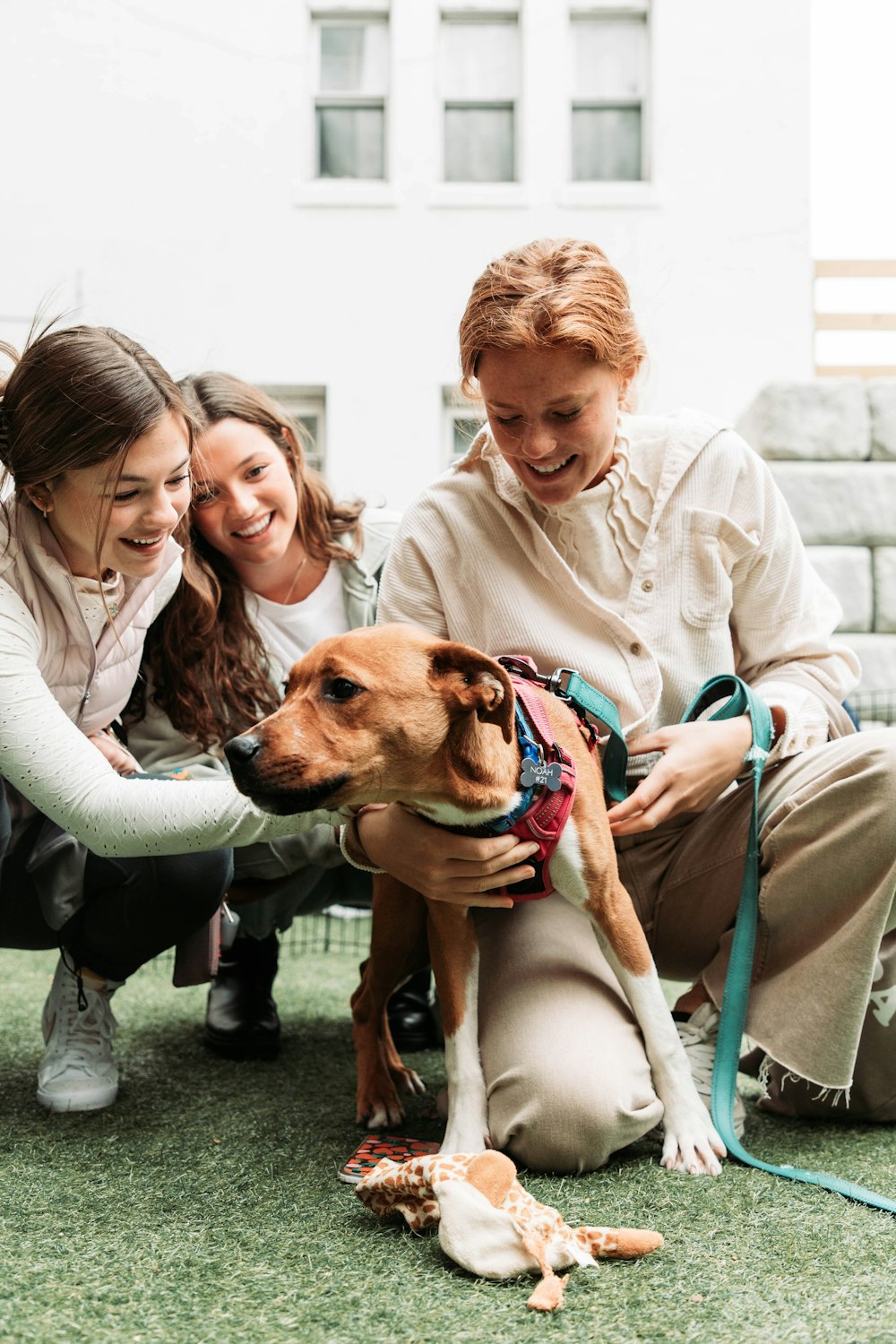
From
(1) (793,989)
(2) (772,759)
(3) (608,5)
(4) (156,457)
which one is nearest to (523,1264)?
(1) (793,989)

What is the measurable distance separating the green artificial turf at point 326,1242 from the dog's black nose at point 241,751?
0.57 meters

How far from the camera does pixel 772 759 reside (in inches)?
79.0

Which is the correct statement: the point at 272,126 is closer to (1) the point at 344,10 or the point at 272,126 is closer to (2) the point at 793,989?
(1) the point at 344,10

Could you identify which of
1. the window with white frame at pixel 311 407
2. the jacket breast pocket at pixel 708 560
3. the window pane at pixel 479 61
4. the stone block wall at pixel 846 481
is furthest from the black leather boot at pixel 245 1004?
the window pane at pixel 479 61

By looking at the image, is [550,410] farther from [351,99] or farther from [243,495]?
[351,99]

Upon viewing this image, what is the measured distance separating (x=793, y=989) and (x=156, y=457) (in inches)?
49.2

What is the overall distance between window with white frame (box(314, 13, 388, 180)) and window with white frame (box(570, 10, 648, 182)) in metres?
1.10

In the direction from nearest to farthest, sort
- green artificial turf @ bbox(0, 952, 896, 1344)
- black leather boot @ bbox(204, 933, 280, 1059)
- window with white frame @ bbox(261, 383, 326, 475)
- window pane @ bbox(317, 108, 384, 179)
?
green artificial turf @ bbox(0, 952, 896, 1344) < black leather boot @ bbox(204, 933, 280, 1059) < window with white frame @ bbox(261, 383, 326, 475) < window pane @ bbox(317, 108, 384, 179)

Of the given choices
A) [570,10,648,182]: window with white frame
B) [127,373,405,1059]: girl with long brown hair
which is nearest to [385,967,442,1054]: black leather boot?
[127,373,405,1059]: girl with long brown hair

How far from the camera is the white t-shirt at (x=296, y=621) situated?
2523mm

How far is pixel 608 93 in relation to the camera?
692 centimetres

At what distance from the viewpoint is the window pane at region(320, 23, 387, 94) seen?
693 cm

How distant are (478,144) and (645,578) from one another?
222 inches

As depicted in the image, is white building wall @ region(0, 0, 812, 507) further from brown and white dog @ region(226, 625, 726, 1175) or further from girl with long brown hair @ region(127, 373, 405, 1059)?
brown and white dog @ region(226, 625, 726, 1175)
